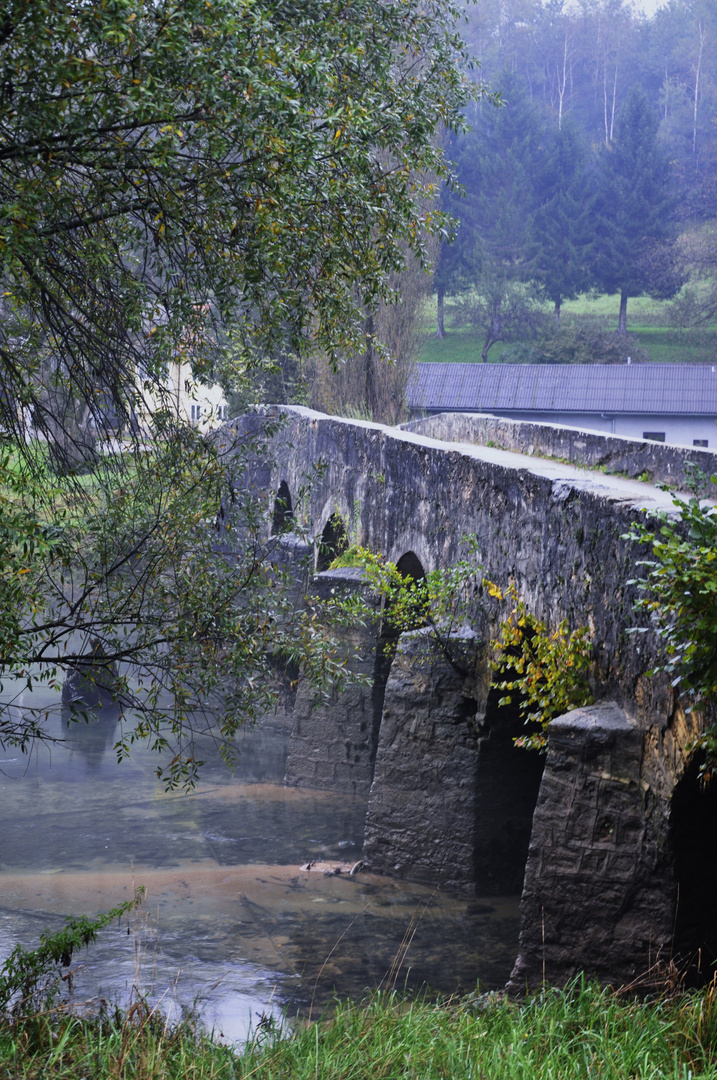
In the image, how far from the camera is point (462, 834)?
888 cm

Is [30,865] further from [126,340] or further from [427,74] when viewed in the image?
[427,74]

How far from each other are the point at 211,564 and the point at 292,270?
6.02ft

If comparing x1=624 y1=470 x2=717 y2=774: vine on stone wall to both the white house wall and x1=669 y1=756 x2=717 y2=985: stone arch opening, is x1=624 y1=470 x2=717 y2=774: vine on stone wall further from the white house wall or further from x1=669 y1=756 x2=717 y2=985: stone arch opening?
the white house wall

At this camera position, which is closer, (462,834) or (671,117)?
(462,834)

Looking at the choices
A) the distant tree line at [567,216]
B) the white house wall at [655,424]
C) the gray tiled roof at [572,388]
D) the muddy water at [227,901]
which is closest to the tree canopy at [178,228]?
the muddy water at [227,901]

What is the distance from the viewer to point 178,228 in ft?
19.6

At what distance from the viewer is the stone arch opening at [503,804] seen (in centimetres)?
874

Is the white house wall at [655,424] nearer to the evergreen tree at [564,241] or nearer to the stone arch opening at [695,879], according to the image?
the evergreen tree at [564,241]

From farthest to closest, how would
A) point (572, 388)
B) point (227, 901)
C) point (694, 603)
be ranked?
point (572, 388), point (227, 901), point (694, 603)

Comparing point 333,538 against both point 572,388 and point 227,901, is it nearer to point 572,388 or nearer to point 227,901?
point 227,901

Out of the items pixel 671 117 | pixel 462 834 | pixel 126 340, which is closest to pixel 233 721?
pixel 126 340

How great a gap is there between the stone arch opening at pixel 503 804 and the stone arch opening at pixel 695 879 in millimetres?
3339

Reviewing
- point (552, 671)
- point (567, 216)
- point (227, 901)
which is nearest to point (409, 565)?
point (227, 901)

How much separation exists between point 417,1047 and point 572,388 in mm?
29260
